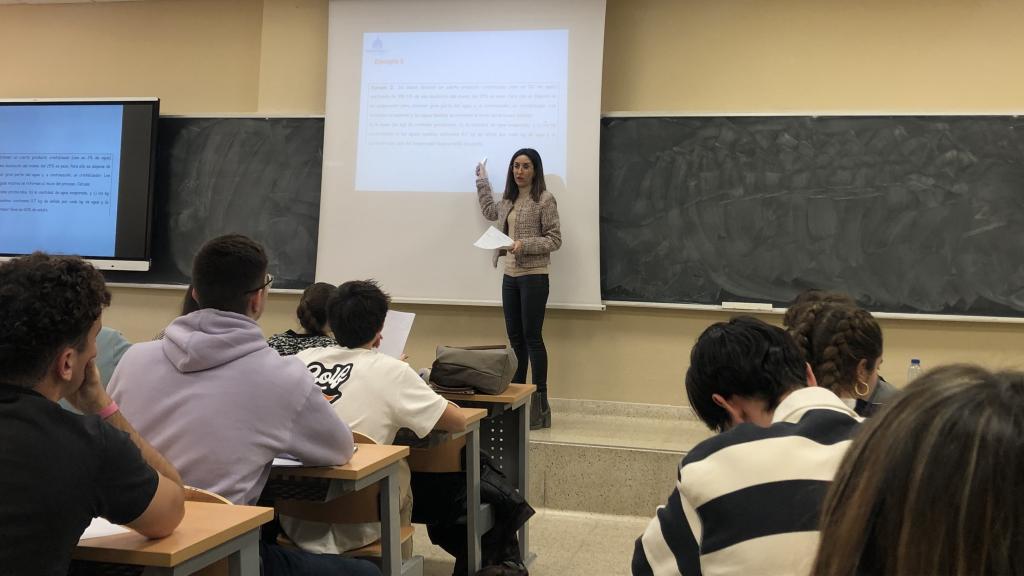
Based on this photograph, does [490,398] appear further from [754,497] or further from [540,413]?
[754,497]

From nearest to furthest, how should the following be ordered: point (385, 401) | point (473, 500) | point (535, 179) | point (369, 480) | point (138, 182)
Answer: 1. point (369, 480)
2. point (385, 401)
3. point (473, 500)
4. point (535, 179)
5. point (138, 182)

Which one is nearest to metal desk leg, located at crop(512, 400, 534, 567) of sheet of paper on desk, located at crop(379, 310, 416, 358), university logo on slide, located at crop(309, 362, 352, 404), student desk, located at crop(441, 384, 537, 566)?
student desk, located at crop(441, 384, 537, 566)

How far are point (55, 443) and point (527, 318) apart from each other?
3.53m

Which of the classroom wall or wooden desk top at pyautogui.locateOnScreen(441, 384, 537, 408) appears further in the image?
the classroom wall

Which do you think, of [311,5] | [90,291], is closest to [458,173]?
[311,5]

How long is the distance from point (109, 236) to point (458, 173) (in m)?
2.53

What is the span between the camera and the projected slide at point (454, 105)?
15.6ft

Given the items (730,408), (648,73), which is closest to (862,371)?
(730,408)

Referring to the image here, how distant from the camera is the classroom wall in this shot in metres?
4.46

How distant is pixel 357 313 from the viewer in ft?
7.95

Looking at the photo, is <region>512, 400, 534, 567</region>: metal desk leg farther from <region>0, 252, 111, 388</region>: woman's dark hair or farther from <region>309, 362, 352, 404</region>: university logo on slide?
<region>0, 252, 111, 388</region>: woman's dark hair

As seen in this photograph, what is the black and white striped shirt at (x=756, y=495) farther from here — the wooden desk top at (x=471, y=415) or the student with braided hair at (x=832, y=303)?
the wooden desk top at (x=471, y=415)

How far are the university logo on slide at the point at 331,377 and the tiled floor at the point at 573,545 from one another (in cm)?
112

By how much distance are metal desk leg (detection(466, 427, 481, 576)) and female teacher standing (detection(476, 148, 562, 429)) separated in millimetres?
1832
